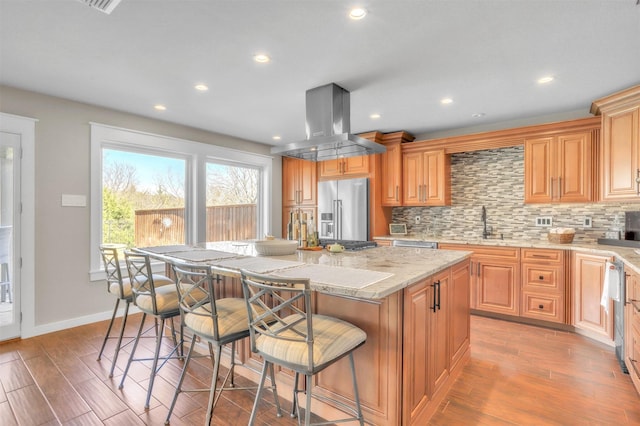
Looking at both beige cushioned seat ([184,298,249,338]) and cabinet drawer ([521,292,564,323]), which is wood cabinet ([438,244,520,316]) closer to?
cabinet drawer ([521,292,564,323])

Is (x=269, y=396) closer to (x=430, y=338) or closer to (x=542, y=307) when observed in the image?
(x=430, y=338)

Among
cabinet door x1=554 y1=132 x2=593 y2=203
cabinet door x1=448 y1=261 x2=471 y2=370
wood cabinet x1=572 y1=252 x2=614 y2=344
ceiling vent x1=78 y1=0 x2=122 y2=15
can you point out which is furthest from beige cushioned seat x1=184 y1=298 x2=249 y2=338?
cabinet door x1=554 y1=132 x2=593 y2=203

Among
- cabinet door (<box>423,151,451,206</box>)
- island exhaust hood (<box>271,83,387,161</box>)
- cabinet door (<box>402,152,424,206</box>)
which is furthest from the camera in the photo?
cabinet door (<box>402,152,424,206</box>)

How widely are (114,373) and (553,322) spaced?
4.18 m

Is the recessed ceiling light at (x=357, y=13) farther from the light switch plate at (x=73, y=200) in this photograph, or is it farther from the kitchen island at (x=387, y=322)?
the light switch plate at (x=73, y=200)

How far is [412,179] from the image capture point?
4.59m

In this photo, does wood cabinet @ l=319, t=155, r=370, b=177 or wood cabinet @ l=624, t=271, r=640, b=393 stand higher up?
wood cabinet @ l=319, t=155, r=370, b=177

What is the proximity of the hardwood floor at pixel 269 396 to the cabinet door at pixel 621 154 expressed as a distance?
4.88ft

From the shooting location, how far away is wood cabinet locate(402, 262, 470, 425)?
64.5 inches

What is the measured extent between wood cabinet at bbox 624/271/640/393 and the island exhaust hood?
206 centimetres

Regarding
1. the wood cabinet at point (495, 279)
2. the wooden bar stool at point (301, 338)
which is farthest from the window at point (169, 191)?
the wood cabinet at point (495, 279)

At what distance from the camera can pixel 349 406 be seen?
1732 millimetres

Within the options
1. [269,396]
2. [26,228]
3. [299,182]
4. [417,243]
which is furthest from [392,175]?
[26,228]

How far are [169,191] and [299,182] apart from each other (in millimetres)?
2147
